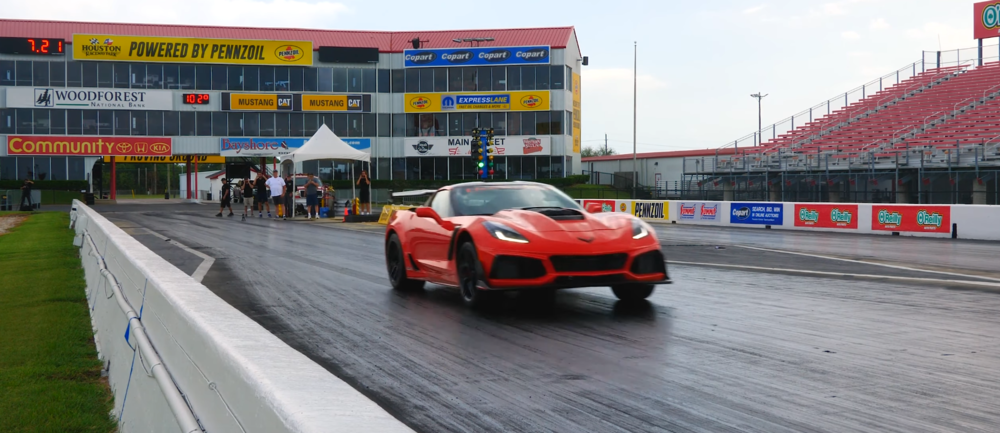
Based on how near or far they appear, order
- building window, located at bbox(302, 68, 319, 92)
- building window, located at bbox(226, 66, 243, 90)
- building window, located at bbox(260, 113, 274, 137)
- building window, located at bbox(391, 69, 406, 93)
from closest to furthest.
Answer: building window, located at bbox(226, 66, 243, 90)
building window, located at bbox(260, 113, 274, 137)
building window, located at bbox(302, 68, 319, 92)
building window, located at bbox(391, 69, 406, 93)

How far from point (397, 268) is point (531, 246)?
2801mm

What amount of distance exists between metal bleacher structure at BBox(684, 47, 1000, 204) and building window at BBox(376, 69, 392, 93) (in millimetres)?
24819

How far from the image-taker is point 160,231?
24.7 metres

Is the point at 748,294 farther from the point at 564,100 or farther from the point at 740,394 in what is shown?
the point at 564,100

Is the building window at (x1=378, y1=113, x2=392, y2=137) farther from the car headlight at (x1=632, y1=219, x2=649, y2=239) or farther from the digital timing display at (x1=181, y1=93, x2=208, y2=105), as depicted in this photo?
the car headlight at (x1=632, y1=219, x2=649, y2=239)

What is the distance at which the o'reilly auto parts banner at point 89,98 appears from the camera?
194ft

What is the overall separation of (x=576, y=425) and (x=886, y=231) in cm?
2205

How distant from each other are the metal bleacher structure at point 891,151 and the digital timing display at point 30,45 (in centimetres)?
4044

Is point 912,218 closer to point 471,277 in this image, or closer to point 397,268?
point 397,268

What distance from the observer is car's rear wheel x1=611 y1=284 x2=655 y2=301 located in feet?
29.6

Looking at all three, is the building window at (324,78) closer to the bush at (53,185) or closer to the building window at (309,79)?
the building window at (309,79)

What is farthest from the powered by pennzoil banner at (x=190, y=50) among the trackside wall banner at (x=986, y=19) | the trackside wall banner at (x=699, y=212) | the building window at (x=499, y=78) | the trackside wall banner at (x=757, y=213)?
the trackside wall banner at (x=757, y=213)

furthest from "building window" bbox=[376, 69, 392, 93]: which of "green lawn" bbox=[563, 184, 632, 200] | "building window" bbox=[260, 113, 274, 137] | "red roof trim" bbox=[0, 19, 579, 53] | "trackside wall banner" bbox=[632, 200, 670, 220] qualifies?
"trackside wall banner" bbox=[632, 200, 670, 220]

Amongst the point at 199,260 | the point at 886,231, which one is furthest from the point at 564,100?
the point at 199,260
